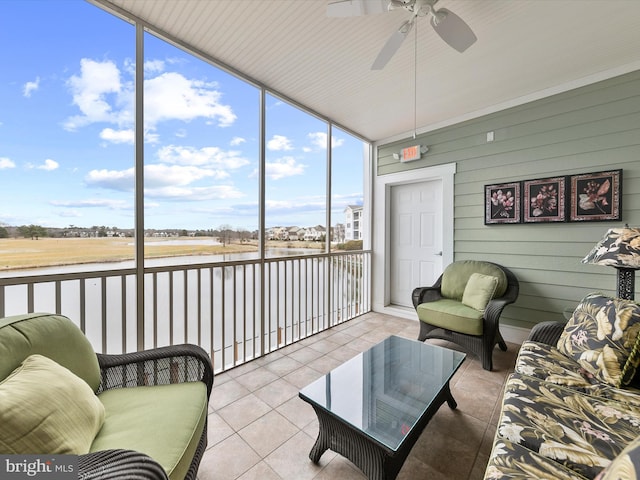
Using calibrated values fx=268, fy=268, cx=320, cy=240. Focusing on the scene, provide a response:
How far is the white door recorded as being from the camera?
3.84 m

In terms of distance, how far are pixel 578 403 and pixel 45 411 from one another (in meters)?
2.18

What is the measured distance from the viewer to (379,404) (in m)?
1.43

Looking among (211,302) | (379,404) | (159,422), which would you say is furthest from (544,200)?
(159,422)

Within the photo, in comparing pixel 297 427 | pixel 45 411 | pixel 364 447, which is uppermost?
pixel 45 411

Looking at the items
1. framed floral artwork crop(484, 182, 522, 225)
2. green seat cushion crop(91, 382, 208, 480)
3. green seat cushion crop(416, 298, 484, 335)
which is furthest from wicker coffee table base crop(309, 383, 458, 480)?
framed floral artwork crop(484, 182, 522, 225)

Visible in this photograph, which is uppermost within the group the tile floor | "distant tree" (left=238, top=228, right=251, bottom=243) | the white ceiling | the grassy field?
the white ceiling

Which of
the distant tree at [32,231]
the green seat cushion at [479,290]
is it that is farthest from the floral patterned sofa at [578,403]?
the distant tree at [32,231]

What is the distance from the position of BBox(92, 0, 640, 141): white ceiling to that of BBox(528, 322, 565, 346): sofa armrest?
2.25 metres

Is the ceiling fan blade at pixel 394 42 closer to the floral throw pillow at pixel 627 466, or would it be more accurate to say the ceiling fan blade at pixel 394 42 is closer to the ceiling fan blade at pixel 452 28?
the ceiling fan blade at pixel 452 28

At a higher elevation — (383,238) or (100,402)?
(383,238)

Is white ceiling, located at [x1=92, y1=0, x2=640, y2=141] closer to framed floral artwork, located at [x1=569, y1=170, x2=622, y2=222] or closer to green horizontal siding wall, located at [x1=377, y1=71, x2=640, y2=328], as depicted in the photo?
green horizontal siding wall, located at [x1=377, y1=71, x2=640, y2=328]

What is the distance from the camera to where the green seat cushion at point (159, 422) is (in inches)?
38.9

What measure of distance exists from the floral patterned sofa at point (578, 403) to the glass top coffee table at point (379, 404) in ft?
1.16

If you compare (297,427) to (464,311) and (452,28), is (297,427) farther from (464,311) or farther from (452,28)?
(452,28)
